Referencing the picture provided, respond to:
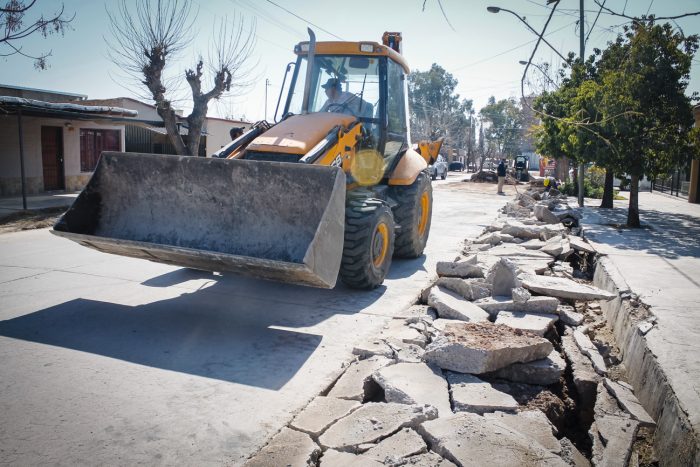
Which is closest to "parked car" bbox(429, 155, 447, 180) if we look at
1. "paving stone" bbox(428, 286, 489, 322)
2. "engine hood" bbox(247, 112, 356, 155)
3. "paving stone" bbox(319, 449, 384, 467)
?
"engine hood" bbox(247, 112, 356, 155)

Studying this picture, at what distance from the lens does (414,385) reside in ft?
11.7

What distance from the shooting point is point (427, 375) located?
3723 mm

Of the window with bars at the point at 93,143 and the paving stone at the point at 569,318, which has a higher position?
the window with bars at the point at 93,143

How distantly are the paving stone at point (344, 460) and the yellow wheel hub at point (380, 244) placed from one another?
3404 millimetres

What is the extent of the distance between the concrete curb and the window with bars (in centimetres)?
1960

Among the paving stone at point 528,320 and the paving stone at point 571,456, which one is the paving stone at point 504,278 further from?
the paving stone at point 571,456

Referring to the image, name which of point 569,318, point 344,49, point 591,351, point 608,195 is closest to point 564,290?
point 569,318

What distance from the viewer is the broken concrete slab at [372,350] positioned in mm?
4152

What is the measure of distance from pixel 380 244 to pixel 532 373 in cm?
277

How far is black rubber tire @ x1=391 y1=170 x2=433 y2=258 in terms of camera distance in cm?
773

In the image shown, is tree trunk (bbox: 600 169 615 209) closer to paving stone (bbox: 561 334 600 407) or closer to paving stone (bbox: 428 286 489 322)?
paving stone (bbox: 428 286 489 322)

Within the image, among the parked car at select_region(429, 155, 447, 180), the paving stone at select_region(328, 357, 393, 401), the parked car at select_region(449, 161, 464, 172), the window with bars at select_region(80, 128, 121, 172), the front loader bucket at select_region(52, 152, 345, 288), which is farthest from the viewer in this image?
the parked car at select_region(449, 161, 464, 172)

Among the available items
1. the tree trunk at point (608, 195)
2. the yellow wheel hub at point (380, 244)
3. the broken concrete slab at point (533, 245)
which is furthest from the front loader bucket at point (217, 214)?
the tree trunk at point (608, 195)

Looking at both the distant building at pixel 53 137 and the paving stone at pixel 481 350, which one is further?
the distant building at pixel 53 137
